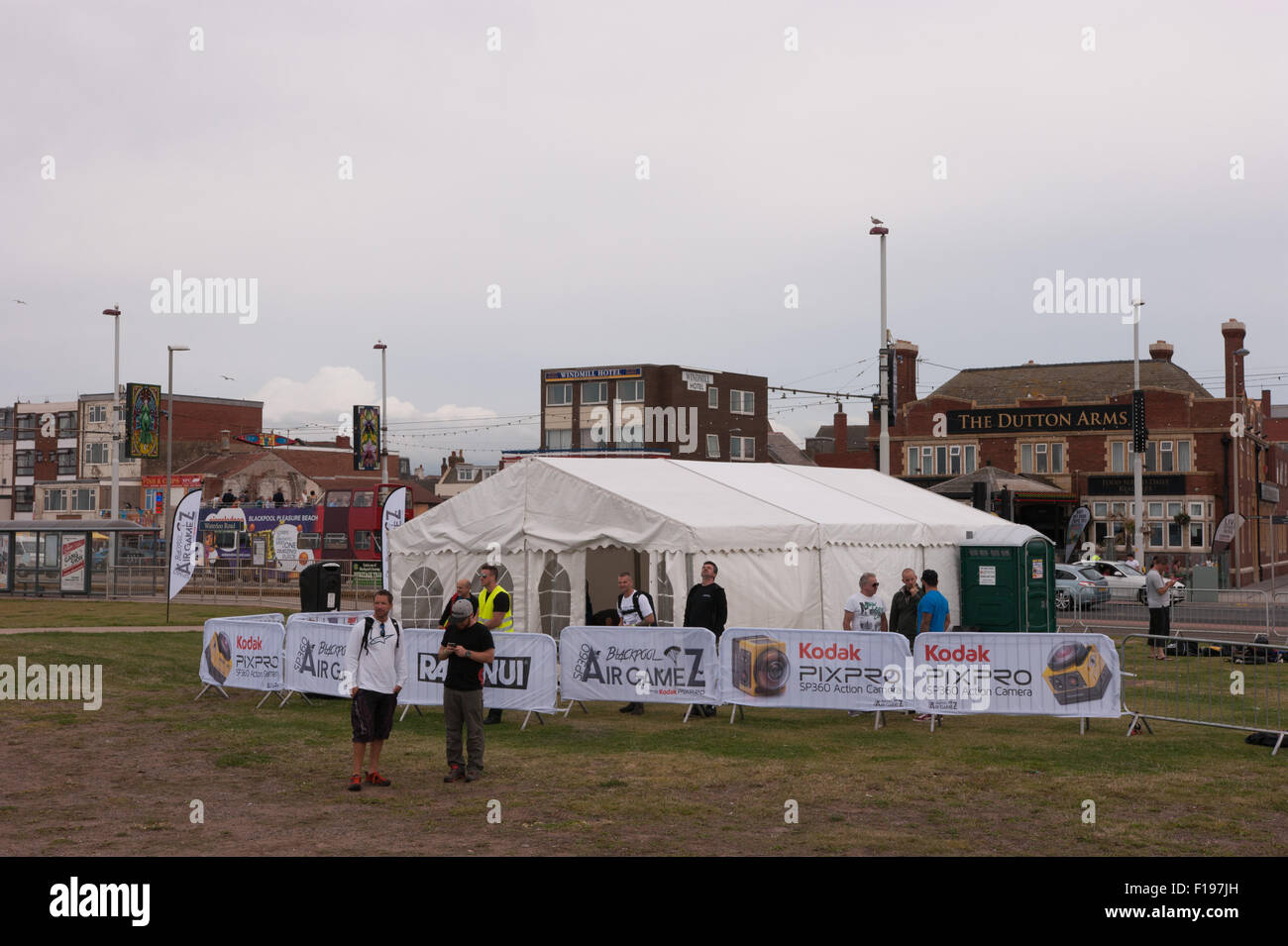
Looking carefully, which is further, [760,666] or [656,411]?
[656,411]

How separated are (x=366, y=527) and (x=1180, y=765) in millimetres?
44092

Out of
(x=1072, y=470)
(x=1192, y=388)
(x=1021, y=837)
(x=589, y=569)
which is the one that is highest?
(x=1192, y=388)

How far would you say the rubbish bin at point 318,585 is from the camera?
19.5 metres

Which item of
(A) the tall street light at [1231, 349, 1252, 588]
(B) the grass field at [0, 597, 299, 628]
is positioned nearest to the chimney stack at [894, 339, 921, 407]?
(A) the tall street light at [1231, 349, 1252, 588]

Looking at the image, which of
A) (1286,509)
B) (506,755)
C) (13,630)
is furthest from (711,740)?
(1286,509)

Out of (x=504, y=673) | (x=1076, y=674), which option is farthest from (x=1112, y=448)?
(x=504, y=673)

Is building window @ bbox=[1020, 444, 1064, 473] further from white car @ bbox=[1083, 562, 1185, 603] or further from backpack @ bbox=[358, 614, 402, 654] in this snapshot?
backpack @ bbox=[358, 614, 402, 654]

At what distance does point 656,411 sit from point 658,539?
6587 cm

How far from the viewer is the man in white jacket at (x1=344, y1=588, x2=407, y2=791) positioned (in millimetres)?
11688

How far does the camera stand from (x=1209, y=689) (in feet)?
56.1

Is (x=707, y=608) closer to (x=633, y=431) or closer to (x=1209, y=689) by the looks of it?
(x=1209, y=689)

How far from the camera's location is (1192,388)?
63.3 metres

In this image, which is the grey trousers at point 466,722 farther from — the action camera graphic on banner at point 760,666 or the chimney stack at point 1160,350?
the chimney stack at point 1160,350

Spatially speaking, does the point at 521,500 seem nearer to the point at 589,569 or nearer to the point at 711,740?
the point at 589,569
